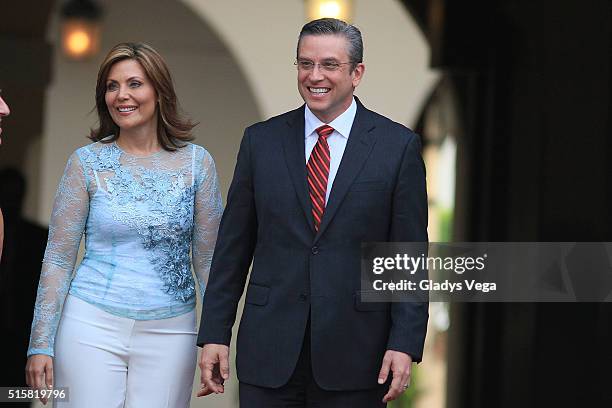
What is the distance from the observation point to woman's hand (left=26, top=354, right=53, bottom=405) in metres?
3.74

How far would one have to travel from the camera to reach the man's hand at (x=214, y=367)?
3.61 m

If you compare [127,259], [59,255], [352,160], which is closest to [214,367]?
[127,259]

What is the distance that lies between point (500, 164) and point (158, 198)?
2219 millimetres

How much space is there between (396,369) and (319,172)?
1.83ft

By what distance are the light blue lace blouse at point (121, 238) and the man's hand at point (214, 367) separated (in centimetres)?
21

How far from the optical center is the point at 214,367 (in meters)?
3.64

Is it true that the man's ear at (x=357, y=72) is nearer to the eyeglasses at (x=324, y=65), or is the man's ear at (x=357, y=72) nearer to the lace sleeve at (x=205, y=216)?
the eyeglasses at (x=324, y=65)

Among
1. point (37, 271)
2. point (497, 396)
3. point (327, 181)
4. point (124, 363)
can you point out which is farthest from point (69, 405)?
point (497, 396)

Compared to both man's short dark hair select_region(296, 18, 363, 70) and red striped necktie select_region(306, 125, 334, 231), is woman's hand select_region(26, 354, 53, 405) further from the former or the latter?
man's short dark hair select_region(296, 18, 363, 70)

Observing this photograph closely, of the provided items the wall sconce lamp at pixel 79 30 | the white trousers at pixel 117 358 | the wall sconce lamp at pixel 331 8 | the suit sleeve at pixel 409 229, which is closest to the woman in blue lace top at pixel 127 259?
the white trousers at pixel 117 358

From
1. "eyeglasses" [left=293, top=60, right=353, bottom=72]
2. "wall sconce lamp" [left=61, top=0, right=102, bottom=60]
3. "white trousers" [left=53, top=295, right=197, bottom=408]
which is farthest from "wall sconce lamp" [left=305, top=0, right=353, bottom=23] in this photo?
"white trousers" [left=53, top=295, right=197, bottom=408]

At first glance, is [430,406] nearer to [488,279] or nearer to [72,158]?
[488,279]

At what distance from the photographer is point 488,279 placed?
18.6 feet

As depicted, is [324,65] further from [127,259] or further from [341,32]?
[127,259]
